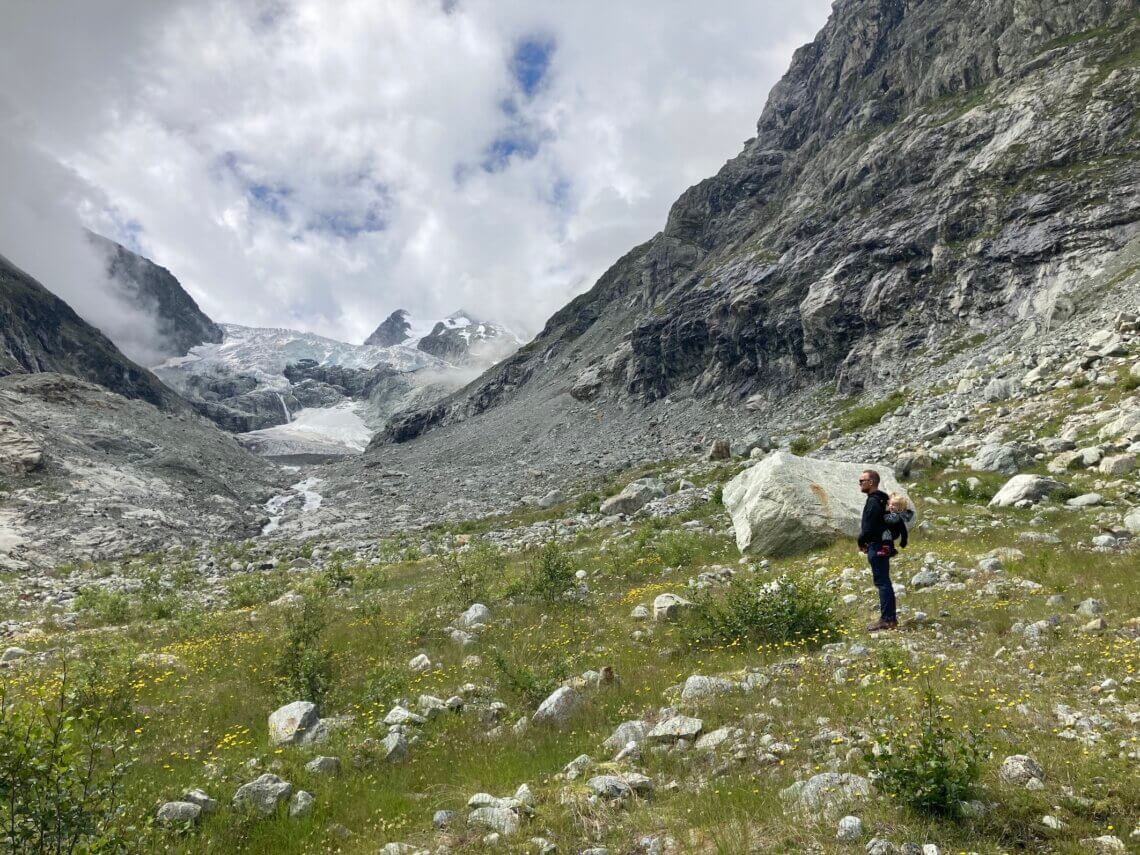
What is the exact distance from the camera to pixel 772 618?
9914 millimetres

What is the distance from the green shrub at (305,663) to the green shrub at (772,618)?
6.59 metres

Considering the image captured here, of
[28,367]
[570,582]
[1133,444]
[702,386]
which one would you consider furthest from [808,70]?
[28,367]

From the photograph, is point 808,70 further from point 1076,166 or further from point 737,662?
point 737,662

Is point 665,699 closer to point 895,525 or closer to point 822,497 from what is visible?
point 895,525

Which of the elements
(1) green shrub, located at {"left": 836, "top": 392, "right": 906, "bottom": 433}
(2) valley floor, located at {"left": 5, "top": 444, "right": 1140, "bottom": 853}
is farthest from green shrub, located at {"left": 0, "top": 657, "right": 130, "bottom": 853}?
(1) green shrub, located at {"left": 836, "top": 392, "right": 906, "bottom": 433}

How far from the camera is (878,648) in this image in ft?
27.5

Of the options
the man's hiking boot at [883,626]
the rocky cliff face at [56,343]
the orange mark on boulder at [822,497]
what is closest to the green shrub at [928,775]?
the man's hiking boot at [883,626]

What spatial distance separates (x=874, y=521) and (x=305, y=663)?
33.7ft

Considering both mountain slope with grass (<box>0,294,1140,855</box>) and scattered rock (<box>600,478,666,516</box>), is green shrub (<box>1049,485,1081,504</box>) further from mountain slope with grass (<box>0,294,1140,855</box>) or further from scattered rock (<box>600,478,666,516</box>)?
scattered rock (<box>600,478,666,516</box>)

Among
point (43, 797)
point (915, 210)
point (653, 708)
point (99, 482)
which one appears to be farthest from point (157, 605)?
point (915, 210)

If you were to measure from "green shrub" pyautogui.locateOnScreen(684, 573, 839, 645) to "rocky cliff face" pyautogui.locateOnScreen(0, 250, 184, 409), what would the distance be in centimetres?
17108

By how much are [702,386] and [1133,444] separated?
51064mm

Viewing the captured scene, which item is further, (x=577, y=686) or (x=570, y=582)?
(x=570, y=582)

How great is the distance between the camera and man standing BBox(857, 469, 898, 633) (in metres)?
9.44
